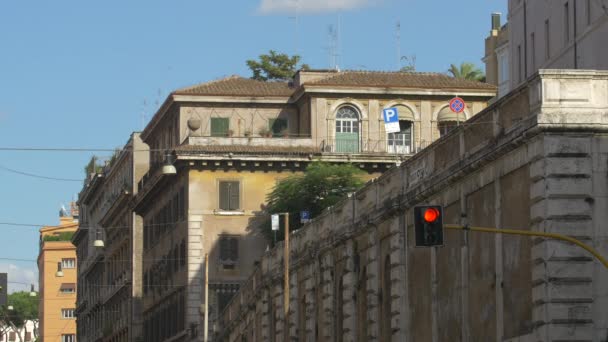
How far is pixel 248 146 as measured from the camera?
3617 inches

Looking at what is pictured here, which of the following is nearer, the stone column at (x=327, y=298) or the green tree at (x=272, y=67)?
the stone column at (x=327, y=298)

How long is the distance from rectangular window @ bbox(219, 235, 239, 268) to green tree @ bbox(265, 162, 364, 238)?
13.5 feet

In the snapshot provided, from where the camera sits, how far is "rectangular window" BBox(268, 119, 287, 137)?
9688 centimetres

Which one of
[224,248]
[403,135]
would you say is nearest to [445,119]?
[403,135]

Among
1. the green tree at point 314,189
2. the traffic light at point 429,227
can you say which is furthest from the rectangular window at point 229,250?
the traffic light at point 429,227

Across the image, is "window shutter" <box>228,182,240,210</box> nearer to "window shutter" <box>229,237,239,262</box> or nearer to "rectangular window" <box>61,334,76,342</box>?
"window shutter" <box>229,237,239,262</box>

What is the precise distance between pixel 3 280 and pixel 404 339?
2152 cm

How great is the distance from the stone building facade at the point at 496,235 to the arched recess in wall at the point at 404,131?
114ft

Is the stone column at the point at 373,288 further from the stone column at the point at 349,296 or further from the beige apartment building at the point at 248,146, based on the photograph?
the beige apartment building at the point at 248,146

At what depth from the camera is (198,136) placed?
303 feet

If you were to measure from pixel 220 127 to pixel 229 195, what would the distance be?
5979 millimetres

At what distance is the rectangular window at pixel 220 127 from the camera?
316ft

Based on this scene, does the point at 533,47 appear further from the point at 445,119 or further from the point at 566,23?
the point at 445,119

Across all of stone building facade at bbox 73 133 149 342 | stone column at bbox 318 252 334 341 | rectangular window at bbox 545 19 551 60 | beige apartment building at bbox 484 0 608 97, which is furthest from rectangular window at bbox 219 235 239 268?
stone column at bbox 318 252 334 341
